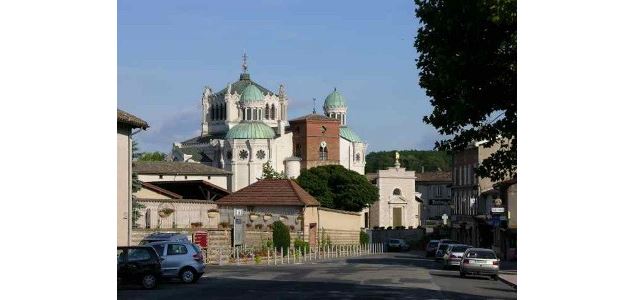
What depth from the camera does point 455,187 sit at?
107m

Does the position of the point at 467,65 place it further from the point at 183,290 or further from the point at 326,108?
the point at 326,108

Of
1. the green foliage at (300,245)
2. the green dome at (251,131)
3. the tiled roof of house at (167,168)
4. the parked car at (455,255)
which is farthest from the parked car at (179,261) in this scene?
the green dome at (251,131)

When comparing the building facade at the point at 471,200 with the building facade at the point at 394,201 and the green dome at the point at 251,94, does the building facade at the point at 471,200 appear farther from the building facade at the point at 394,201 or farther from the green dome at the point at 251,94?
the green dome at the point at 251,94

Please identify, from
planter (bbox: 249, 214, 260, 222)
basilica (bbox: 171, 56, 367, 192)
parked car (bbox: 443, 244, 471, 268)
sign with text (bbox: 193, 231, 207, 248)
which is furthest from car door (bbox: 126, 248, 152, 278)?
basilica (bbox: 171, 56, 367, 192)

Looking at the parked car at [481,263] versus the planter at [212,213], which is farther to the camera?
the planter at [212,213]

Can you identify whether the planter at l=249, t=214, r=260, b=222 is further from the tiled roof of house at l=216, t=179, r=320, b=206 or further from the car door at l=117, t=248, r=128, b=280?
the car door at l=117, t=248, r=128, b=280

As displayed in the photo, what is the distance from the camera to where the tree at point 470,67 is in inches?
856

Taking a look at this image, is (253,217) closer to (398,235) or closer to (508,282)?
(508,282)

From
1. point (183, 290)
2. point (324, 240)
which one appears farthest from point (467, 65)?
point (324, 240)

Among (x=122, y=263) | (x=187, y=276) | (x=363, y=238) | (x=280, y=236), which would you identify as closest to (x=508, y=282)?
(x=187, y=276)

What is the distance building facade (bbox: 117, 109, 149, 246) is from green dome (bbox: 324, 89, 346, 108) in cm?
14314

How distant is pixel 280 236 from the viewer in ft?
221

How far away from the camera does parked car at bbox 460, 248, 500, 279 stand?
40.8 m

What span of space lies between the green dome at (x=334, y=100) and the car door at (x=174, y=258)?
157m
